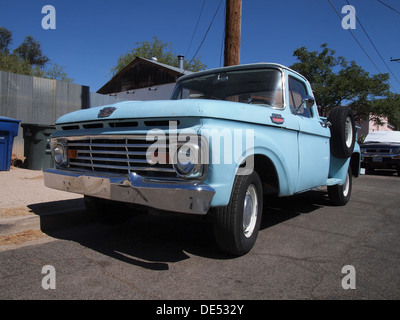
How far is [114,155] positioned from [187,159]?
84cm

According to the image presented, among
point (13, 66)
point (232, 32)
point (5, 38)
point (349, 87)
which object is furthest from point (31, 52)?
point (232, 32)

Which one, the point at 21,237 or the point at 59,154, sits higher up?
the point at 59,154

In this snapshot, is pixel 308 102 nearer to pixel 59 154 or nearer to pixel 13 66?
pixel 59 154

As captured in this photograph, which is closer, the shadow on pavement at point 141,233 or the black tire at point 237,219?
the black tire at point 237,219

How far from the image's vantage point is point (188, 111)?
2.48m

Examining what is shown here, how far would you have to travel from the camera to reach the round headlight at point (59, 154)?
3334mm

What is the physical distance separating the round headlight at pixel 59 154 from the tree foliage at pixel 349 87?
87.8ft

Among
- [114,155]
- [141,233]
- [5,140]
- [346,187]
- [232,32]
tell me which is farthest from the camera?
[5,140]

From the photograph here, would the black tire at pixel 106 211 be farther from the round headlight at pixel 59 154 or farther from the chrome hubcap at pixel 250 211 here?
the chrome hubcap at pixel 250 211

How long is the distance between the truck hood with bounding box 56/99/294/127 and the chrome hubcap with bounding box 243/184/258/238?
675 mm

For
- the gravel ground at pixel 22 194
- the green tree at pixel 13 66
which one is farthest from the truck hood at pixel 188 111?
the green tree at pixel 13 66

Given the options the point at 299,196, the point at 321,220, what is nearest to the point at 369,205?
the point at 299,196

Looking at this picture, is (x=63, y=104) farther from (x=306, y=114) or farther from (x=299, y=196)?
(x=306, y=114)
